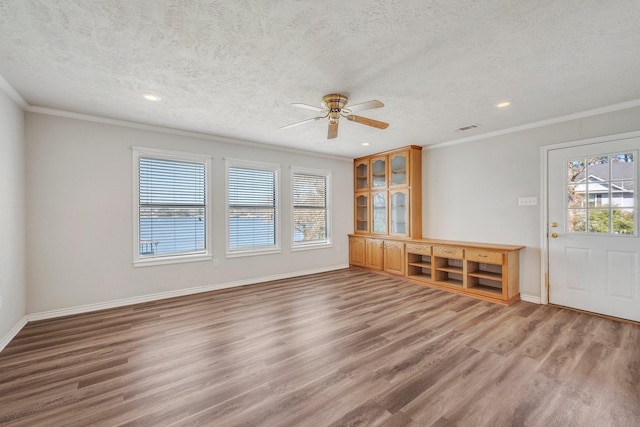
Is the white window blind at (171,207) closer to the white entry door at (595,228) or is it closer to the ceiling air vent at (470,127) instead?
the ceiling air vent at (470,127)

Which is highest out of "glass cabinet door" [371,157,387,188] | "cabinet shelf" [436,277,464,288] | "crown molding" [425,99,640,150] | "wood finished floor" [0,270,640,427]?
"crown molding" [425,99,640,150]

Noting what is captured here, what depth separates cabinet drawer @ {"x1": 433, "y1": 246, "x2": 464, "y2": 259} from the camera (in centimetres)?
441

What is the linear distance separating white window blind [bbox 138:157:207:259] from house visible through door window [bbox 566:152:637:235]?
17.1 ft

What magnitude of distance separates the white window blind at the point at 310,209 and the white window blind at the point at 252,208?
1.59ft

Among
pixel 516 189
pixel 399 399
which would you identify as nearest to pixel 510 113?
pixel 516 189

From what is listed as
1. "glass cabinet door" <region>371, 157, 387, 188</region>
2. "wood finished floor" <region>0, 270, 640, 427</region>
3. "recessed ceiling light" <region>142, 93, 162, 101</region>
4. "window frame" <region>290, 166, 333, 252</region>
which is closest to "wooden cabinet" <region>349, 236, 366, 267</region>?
"window frame" <region>290, 166, 333, 252</region>

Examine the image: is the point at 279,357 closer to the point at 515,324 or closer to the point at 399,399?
the point at 399,399

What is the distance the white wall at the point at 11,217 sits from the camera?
269 cm

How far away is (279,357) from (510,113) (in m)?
3.89

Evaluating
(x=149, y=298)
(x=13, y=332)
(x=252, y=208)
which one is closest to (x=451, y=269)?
(x=252, y=208)

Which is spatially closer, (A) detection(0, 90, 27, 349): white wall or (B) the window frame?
(A) detection(0, 90, 27, 349): white wall

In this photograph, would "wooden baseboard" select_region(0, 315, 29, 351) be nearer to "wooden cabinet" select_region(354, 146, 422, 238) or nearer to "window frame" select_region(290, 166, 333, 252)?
"window frame" select_region(290, 166, 333, 252)

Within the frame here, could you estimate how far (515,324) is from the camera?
316cm

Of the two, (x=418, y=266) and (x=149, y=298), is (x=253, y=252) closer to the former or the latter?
(x=149, y=298)
